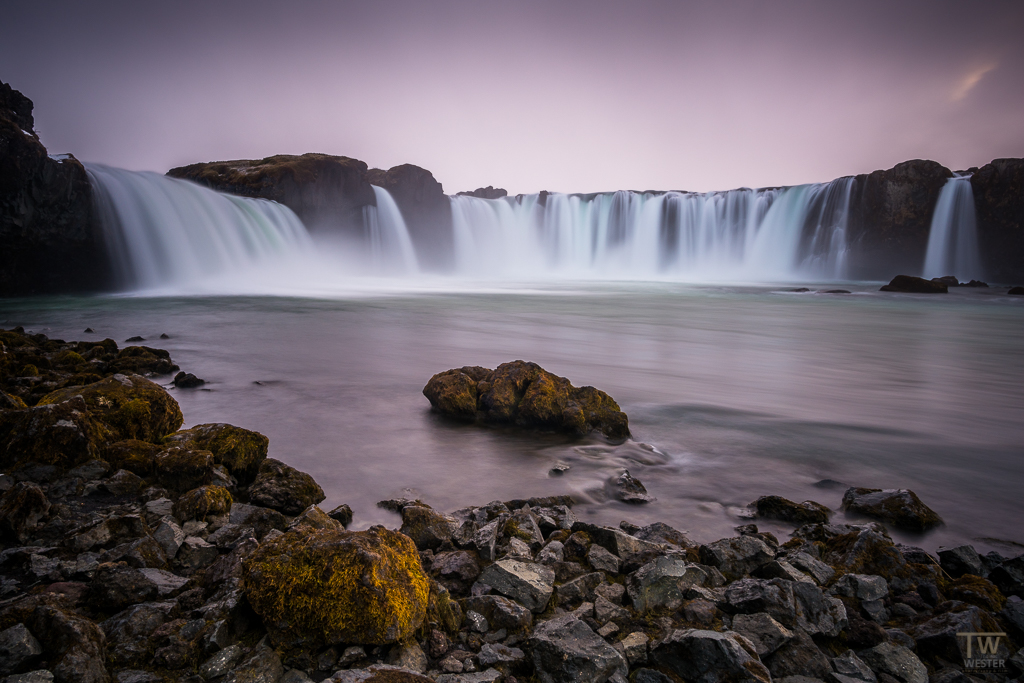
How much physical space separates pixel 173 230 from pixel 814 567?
28212 mm

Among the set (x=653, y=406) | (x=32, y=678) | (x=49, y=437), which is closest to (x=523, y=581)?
(x=32, y=678)

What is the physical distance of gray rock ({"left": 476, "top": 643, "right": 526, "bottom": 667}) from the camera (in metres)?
1.95

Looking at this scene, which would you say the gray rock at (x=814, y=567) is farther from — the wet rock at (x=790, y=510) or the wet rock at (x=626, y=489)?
the wet rock at (x=626, y=489)

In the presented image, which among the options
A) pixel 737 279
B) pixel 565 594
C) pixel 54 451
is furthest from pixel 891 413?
pixel 737 279

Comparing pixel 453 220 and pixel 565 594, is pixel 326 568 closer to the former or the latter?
pixel 565 594

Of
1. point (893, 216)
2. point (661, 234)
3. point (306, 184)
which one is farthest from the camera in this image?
point (661, 234)

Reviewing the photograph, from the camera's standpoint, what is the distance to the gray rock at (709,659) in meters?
1.84

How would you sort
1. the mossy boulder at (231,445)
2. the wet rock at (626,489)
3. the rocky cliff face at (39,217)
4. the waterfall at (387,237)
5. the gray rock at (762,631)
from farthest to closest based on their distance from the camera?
1. the waterfall at (387,237)
2. the rocky cliff face at (39,217)
3. the wet rock at (626,489)
4. the mossy boulder at (231,445)
5. the gray rock at (762,631)

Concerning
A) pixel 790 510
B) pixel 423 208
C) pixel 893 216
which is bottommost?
pixel 790 510

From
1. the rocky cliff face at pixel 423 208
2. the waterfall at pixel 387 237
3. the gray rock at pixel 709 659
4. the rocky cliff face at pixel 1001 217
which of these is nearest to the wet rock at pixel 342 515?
the gray rock at pixel 709 659

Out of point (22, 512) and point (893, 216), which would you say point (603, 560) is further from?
point (893, 216)

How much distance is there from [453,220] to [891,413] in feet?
154

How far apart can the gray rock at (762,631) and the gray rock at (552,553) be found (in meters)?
0.80

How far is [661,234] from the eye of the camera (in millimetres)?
50312
